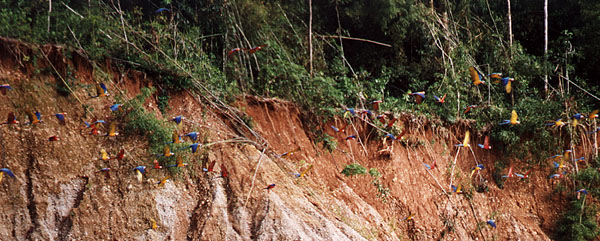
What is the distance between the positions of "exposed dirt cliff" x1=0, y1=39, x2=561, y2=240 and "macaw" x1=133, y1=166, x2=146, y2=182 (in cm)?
7

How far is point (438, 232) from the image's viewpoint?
907 centimetres

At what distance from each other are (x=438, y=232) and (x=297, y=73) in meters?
3.77

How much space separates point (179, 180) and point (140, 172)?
22.4 inches

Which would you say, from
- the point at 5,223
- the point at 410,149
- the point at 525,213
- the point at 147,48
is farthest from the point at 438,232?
the point at 5,223

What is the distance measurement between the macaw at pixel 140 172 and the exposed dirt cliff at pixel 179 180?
0.23 ft

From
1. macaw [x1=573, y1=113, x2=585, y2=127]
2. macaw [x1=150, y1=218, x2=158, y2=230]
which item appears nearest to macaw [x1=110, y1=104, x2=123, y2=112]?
macaw [x1=150, y1=218, x2=158, y2=230]

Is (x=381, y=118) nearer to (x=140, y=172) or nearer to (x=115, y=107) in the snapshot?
(x=140, y=172)

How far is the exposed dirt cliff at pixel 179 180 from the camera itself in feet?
20.7

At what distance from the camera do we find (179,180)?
275 inches

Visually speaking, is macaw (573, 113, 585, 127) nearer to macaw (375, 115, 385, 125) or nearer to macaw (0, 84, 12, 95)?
macaw (375, 115, 385, 125)

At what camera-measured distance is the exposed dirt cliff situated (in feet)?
20.7

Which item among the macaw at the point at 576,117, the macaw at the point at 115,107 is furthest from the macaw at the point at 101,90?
the macaw at the point at 576,117

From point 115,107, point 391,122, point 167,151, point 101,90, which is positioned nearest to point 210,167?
point 167,151

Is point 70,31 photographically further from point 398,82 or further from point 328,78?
point 398,82
